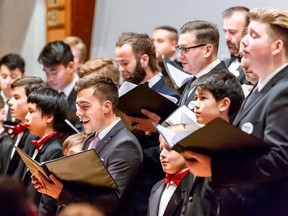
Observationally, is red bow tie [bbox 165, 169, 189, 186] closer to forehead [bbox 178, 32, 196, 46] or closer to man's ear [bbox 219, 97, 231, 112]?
man's ear [bbox 219, 97, 231, 112]

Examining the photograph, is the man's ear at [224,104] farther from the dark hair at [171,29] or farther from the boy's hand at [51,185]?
the dark hair at [171,29]

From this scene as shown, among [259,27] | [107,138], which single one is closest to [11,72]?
[107,138]

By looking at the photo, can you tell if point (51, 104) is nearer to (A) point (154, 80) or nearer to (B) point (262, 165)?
(A) point (154, 80)

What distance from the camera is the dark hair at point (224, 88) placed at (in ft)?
10.6

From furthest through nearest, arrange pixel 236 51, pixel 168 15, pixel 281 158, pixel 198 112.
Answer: pixel 168 15 < pixel 236 51 < pixel 198 112 < pixel 281 158

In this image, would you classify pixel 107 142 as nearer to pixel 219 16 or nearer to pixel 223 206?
pixel 223 206

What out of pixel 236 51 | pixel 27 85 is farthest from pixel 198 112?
pixel 27 85

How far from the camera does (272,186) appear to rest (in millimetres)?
2709

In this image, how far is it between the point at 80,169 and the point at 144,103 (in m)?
0.68

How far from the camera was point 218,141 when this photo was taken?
2572mm

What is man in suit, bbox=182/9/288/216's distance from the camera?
2596mm

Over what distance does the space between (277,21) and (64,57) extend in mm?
2876

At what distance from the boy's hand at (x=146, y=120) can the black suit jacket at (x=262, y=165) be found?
1.04 m

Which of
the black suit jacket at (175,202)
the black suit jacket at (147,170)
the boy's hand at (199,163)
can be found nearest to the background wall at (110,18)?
the black suit jacket at (147,170)
